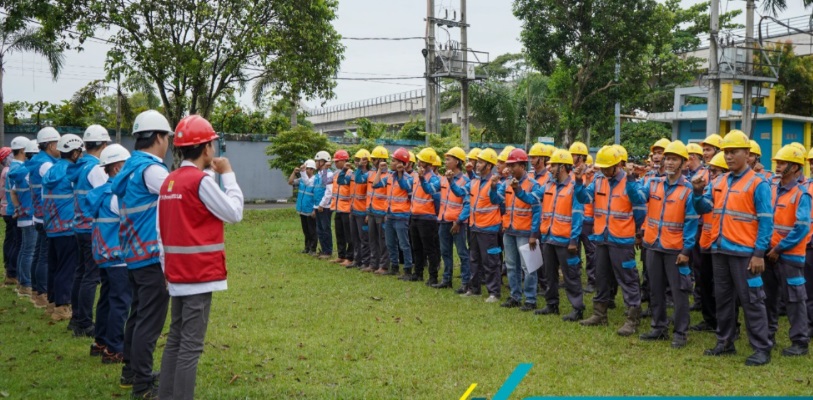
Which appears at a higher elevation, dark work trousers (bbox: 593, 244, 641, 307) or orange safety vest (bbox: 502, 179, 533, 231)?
orange safety vest (bbox: 502, 179, 533, 231)

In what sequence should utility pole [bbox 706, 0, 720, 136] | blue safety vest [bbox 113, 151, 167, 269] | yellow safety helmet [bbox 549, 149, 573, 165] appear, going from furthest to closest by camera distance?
utility pole [bbox 706, 0, 720, 136], yellow safety helmet [bbox 549, 149, 573, 165], blue safety vest [bbox 113, 151, 167, 269]

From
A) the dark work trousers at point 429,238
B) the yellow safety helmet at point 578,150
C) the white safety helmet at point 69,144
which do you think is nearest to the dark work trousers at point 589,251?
the yellow safety helmet at point 578,150

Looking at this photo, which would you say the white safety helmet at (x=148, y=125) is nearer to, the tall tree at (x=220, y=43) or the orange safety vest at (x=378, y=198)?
the orange safety vest at (x=378, y=198)

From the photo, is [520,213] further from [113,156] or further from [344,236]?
[344,236]

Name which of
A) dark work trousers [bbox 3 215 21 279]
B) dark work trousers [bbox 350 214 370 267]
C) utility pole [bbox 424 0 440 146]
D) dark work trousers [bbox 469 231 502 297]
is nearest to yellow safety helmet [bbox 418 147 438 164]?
dark work trousers [bbox 469 231 502 297]

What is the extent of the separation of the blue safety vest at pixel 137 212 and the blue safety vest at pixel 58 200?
3228 mm

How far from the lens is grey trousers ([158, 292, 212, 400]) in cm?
538

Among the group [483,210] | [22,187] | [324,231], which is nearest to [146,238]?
[22,187]

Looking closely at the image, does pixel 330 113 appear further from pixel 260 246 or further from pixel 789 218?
pixel 789 218

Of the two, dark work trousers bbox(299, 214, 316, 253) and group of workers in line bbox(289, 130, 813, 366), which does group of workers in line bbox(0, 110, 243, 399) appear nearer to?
group of workers in line bbox(289, 130, 813, 366)

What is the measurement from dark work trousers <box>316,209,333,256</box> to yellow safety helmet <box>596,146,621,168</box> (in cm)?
852

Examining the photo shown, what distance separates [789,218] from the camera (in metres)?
8.56

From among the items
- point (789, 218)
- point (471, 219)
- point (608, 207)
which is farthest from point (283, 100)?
point (789, 218)

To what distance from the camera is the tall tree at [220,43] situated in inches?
880
